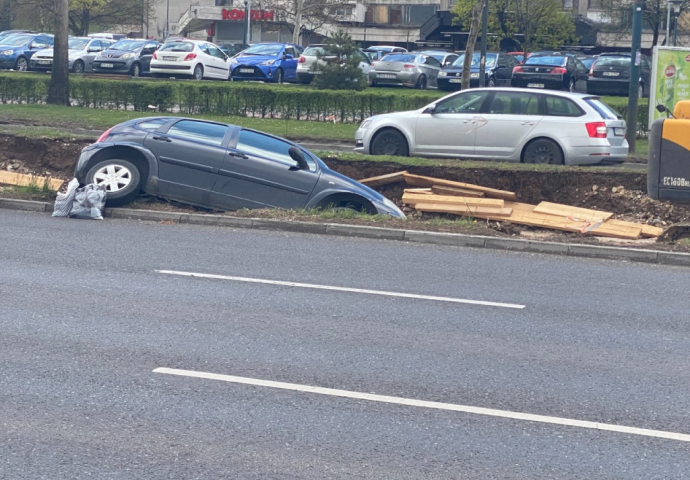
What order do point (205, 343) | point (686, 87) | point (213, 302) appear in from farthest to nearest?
point (686, 87), point (213, 302), point (205, 343)

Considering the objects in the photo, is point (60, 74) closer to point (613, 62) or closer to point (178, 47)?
point (178, 47)

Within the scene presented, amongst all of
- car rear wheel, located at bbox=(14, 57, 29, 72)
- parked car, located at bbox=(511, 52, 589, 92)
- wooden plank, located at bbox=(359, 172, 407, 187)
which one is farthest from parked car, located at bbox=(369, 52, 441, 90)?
wooden plank, located at bbox=(359, 172, 407, 187)

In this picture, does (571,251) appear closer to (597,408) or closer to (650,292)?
(650,292)

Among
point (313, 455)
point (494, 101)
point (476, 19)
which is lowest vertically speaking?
point (313, 455)

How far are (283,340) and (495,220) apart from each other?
23.7ft

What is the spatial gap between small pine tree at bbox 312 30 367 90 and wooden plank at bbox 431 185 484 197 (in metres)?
14.8

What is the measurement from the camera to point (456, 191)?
15.4 metres

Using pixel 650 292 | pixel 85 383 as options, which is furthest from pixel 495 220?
pixel 85 383

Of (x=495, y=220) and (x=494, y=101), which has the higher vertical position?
(x=494, y=101)

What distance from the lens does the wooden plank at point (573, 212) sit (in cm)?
1426

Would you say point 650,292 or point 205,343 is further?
point 650,292

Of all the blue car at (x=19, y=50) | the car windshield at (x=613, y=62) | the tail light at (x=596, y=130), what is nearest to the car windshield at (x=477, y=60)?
the car windshield at (x=613, y=62)

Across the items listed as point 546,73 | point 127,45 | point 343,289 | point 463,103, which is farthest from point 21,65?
point 343,289

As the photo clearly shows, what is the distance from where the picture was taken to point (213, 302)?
8695 millimetres
